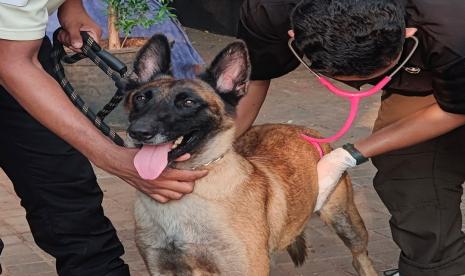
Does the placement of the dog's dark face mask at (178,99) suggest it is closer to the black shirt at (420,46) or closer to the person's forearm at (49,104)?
the person's forearm at (49,104)

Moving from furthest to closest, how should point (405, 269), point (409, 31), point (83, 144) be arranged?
1. point (405, 269)
2. point (409, 31)
3. point (83, 144)

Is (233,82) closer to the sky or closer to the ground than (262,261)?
closer to the sky

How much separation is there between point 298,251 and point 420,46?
58.0 inches

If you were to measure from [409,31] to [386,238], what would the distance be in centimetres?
214

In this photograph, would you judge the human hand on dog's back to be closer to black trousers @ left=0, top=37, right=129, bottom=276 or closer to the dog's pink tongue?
the dog's pink tongue

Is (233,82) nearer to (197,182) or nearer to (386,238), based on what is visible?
(197,182)

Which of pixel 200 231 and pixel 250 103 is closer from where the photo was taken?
pixel 200 231

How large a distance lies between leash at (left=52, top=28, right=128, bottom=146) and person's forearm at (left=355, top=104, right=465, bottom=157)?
126 centimetres

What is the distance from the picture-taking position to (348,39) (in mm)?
3455

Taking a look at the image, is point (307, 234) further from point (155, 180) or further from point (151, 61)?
point (155, 180)

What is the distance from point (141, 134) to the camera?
335 cm

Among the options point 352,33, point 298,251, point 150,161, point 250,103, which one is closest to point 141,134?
point 150,161

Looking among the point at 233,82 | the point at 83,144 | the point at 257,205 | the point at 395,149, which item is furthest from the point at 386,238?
the point at 83,144

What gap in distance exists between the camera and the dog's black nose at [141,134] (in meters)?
3.34
